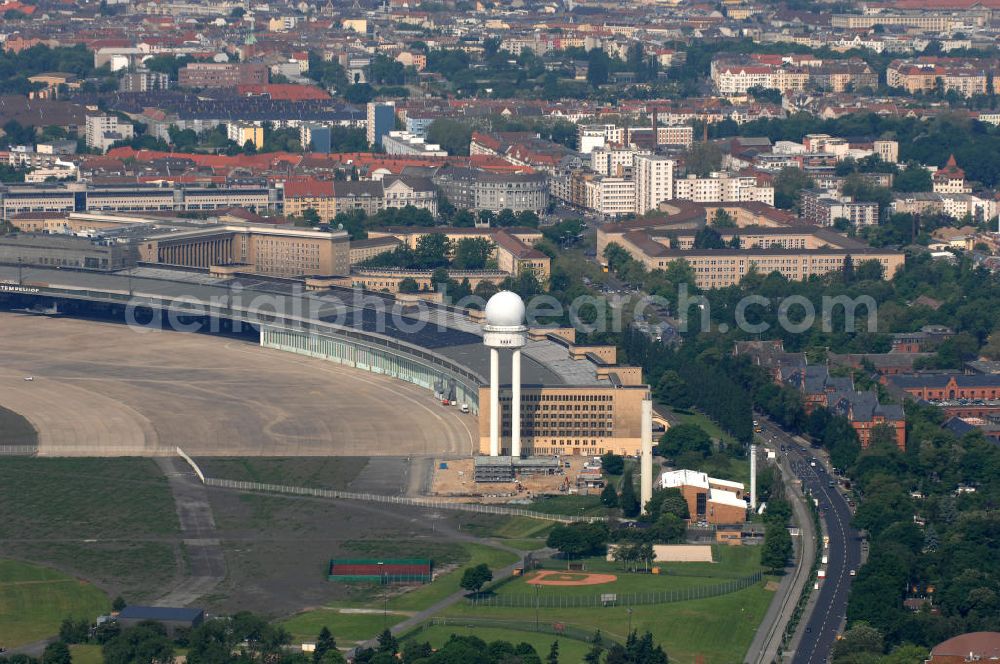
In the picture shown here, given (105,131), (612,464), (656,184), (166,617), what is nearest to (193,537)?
(166,617)

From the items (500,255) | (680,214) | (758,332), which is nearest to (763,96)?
(680,214)

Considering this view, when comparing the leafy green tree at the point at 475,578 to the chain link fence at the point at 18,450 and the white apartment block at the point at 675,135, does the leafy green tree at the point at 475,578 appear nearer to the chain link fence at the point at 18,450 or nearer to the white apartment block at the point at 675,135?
the chain link fence at the point at 18,450

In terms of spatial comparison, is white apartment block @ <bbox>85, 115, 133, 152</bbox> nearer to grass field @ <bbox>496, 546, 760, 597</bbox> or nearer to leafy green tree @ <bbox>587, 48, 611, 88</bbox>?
leafy green tree @ <bbox>587, 48, 611, 88</bbox>

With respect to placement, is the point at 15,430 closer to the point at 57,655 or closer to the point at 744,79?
the point at 57,655

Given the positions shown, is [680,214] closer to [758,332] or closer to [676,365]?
[758,332]

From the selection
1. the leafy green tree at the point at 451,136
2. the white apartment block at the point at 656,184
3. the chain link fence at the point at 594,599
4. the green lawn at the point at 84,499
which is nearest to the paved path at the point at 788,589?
the chain link fence at the point at 594,599

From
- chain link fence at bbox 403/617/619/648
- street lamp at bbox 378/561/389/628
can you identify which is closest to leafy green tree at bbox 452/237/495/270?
street lamp at bbox 378/561/389/628
